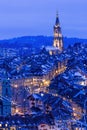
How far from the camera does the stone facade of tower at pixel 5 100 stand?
58.7 m

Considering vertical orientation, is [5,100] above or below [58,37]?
below

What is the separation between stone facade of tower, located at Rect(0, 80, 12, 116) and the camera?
5865cm

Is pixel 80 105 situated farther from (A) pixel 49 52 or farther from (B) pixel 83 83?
(A) pixel 49 52

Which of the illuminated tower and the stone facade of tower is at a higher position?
the illuminated tower

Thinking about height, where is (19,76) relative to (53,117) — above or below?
above

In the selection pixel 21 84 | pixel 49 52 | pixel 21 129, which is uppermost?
pixel 49 52

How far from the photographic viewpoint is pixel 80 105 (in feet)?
220

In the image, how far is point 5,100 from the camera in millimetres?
60594

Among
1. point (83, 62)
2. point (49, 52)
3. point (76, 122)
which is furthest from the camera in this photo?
point (49, 52)

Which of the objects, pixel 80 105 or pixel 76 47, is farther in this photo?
pixel 76 47

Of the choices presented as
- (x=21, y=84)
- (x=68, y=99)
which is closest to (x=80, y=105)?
(x=68, y=99)

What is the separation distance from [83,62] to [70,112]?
60.9 meters

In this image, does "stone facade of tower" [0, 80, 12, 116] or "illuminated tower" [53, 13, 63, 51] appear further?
"illuminated tower" [53, 13, 63, 51]

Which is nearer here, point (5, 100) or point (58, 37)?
point (5, 100)
